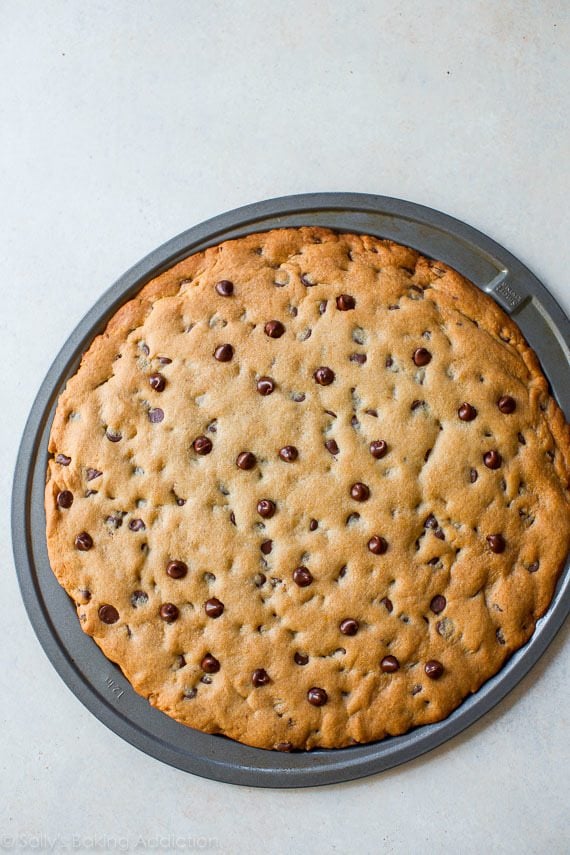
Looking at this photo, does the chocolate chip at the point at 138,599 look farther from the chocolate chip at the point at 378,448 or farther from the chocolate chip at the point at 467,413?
the chocolate chip at the point at 467,413

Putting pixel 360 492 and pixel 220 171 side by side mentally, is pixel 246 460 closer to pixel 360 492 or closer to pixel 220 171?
pixel 360 492

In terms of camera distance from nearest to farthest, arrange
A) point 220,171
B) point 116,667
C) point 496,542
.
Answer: point 496,542
point 116,667
point 220,171

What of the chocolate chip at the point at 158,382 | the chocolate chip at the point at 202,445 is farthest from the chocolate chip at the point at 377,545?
the chocolate chip at the point at 158,382

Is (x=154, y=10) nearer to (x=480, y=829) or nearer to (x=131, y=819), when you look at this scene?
(x=131, y=819)

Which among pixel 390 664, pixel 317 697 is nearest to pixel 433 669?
pixel 390 664

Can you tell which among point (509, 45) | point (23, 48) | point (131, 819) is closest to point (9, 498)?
point (131, 819)

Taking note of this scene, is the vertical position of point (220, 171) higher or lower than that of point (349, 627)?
higher
